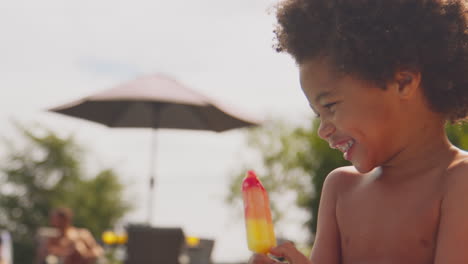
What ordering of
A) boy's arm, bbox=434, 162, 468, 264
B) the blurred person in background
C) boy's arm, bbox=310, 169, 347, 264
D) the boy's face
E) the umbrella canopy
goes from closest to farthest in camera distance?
boy's arm, bbox=434, 162, 468, 264
the boy's face
boy's arm, bbox=310, 169, 347, 264
the umbrella canopy
the blurred person in background

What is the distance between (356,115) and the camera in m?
1.59

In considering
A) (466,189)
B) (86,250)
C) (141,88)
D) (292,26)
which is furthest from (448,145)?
(86,250)

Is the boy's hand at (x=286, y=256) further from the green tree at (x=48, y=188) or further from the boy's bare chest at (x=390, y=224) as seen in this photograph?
the green tree at (x=48, y=188)

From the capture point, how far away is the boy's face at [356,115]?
5.23ft

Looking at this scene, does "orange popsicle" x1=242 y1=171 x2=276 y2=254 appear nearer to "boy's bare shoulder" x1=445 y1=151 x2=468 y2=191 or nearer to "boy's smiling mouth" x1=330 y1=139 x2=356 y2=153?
"boy's smiling mouth" x1=330 y1=139 x2=356 y2=153

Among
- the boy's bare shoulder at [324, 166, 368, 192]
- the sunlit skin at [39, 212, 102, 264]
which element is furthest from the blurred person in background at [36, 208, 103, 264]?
the boy's bare shoulder at [324, 166, 368, 192]

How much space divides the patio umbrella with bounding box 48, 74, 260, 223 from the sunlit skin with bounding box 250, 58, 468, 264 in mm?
8562

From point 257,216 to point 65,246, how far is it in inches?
399

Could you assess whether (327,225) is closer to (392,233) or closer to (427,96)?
(392,233)

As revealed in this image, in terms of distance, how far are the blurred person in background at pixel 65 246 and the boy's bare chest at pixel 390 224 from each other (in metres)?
9.71

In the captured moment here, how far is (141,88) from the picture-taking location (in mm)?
10633

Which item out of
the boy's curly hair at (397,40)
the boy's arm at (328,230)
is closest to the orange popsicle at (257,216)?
the boy's arm at (328,230)

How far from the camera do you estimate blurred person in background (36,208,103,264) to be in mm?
11148

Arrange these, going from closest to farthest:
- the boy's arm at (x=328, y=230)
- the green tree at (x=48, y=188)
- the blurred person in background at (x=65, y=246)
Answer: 1. the boy's arm at (x=328, y=230)
2. the blurred person in background at (x=65, y=246)
3. the green tree at (x=48, y=188)
